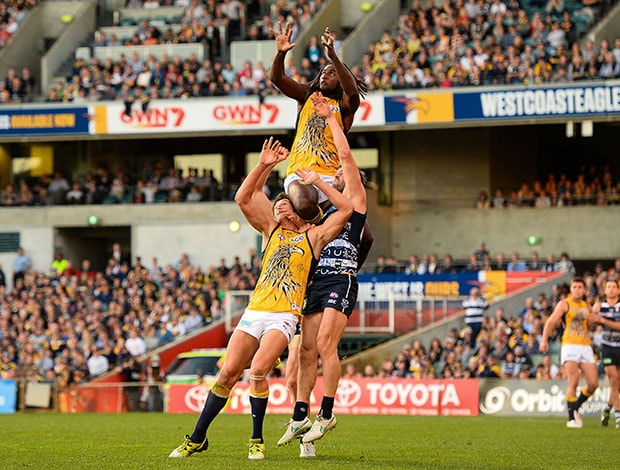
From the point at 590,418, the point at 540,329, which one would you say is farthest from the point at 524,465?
the point at 540,329

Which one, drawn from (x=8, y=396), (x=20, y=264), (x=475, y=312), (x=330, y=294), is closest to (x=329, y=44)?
(x=330, y=294)

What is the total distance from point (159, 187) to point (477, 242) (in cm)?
908

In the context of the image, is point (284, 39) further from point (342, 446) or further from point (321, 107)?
point (342, 446)

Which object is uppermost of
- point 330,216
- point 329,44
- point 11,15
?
point 11,15

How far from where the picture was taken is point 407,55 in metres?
34.7

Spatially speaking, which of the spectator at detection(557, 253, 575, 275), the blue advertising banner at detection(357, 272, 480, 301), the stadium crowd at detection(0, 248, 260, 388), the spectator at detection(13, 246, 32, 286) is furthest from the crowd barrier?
the spectator at detection(13, 246, 32, 286)

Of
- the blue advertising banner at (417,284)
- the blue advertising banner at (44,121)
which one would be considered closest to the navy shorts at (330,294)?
the blue advertising banner at (417,284)

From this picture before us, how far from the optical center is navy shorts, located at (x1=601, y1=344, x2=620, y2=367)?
18531mm

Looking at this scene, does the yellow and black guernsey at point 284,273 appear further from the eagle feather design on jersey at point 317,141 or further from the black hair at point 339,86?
the black hair at point 339,86

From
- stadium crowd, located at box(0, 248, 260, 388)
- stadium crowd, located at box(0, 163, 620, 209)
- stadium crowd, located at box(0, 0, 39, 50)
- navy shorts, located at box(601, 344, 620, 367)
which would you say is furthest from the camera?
stadium crowd, located at box(0, 0, 39, 50)

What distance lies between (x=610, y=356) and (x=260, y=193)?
9.27 metres

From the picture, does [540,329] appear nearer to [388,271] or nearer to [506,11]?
[388,271]

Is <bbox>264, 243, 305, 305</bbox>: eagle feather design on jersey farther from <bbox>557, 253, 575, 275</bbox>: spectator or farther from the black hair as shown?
<bbox>557, 253, 575, 275</bbox>: spectator

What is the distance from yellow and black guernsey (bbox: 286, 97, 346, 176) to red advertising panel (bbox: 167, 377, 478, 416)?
39.3ft
